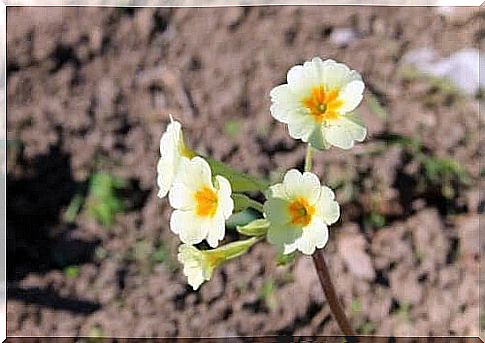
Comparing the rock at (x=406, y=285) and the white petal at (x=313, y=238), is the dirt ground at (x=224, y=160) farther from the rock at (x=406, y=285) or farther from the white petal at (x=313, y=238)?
the white petal at (x=313, y=238)

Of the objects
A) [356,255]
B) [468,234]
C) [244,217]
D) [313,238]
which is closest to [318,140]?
[313,238]

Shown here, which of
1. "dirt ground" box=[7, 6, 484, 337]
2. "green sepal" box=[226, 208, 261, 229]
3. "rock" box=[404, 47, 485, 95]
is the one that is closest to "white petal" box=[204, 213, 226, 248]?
"green sepal" box=[226, 208, 261, 229]

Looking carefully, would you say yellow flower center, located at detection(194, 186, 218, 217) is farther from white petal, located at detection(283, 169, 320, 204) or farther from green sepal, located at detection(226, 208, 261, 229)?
green sepal, located at detection(226, 208, 261, 229)

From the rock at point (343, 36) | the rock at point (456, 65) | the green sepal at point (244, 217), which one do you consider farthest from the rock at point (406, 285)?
the rock at point (343, 36)

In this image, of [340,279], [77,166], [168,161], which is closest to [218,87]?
[77,166]

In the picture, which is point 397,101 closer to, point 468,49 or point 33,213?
point 468,49

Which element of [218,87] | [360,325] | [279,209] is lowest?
[360,325]

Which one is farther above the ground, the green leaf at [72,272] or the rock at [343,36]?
the rock at [343,36]

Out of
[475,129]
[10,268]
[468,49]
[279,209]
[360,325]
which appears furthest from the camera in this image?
[468,49]
